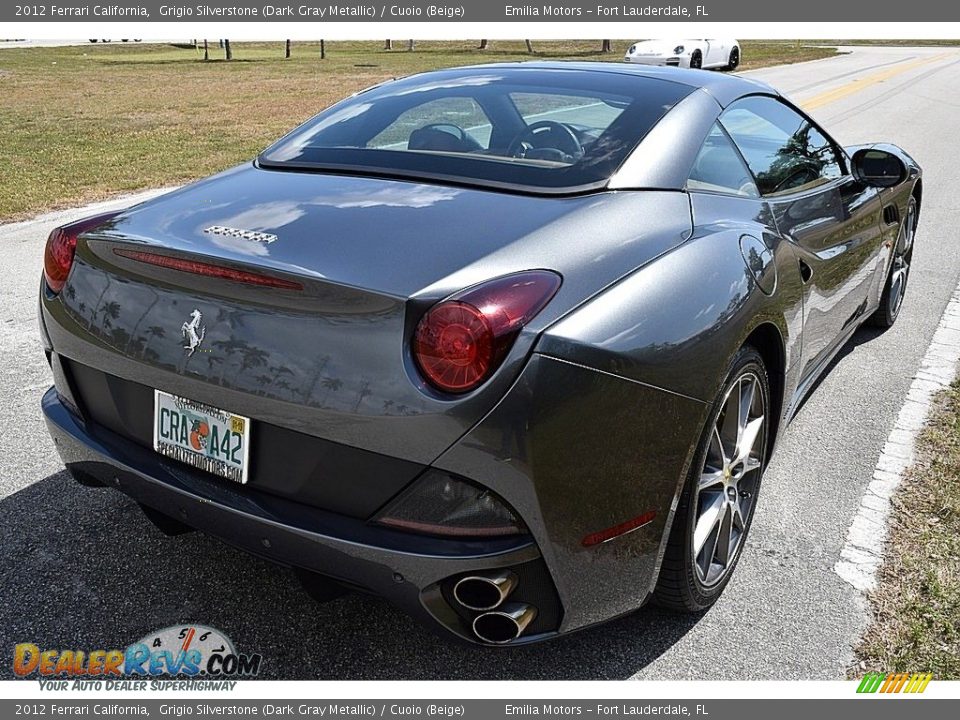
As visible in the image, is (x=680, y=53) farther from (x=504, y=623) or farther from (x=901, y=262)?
(x=504, y=623)

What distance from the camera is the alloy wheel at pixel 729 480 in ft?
8.82

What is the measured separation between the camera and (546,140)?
3.09 m

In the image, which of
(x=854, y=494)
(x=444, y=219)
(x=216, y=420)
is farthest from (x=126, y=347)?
(x=854, y=494)

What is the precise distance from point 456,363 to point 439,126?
145cm

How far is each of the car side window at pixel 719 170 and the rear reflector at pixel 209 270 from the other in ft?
4.42

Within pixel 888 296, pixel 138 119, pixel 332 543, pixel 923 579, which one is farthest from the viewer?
pixel 138 119

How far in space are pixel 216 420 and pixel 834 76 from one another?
2503 cm

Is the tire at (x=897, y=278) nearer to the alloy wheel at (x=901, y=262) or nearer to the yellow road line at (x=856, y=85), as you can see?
the alloy wheel at (x=901, y=262)

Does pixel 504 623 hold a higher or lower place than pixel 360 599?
higher

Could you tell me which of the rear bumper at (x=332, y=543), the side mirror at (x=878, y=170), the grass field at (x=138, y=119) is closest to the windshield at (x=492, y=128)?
the rear bumper at (x=332, y=543)

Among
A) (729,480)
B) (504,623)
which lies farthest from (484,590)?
(729,480)

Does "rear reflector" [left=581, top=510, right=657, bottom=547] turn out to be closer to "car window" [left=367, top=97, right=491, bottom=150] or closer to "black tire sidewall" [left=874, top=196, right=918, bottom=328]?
"car window" [left=367, top=97, right=491, bottom=150]

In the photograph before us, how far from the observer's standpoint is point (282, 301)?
2139 mm
